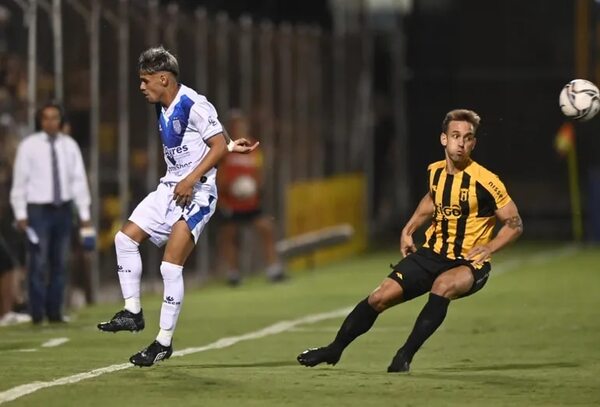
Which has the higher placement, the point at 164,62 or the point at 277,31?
the point at 277,31

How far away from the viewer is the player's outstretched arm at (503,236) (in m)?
11.5

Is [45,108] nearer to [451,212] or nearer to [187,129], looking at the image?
[187,129]

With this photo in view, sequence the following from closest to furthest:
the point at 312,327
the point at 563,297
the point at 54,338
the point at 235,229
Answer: the point at 54,338, the point at 312,327, the point at 563,297, the point at 235,229

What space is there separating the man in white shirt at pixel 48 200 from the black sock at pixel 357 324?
5.61 m

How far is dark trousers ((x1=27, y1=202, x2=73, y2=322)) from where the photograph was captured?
16.7m

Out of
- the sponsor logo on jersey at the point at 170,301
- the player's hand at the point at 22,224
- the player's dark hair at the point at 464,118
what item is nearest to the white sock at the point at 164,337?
the sponsor logo on jersey at the point at 170,301

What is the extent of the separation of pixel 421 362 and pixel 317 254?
51.9 ft

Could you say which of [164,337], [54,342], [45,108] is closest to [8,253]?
[45,108]

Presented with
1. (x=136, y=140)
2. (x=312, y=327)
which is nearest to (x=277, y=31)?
(x=136, y=140)

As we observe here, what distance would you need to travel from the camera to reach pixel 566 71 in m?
36.4

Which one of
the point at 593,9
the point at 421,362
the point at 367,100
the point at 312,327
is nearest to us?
the point at 421,362

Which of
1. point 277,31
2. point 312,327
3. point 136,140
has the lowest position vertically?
point 312,327

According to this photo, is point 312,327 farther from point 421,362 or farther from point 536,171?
point 536,171

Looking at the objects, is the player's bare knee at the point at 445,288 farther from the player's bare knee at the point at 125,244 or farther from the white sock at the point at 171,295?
the player's bare knee at the point at 125,244
